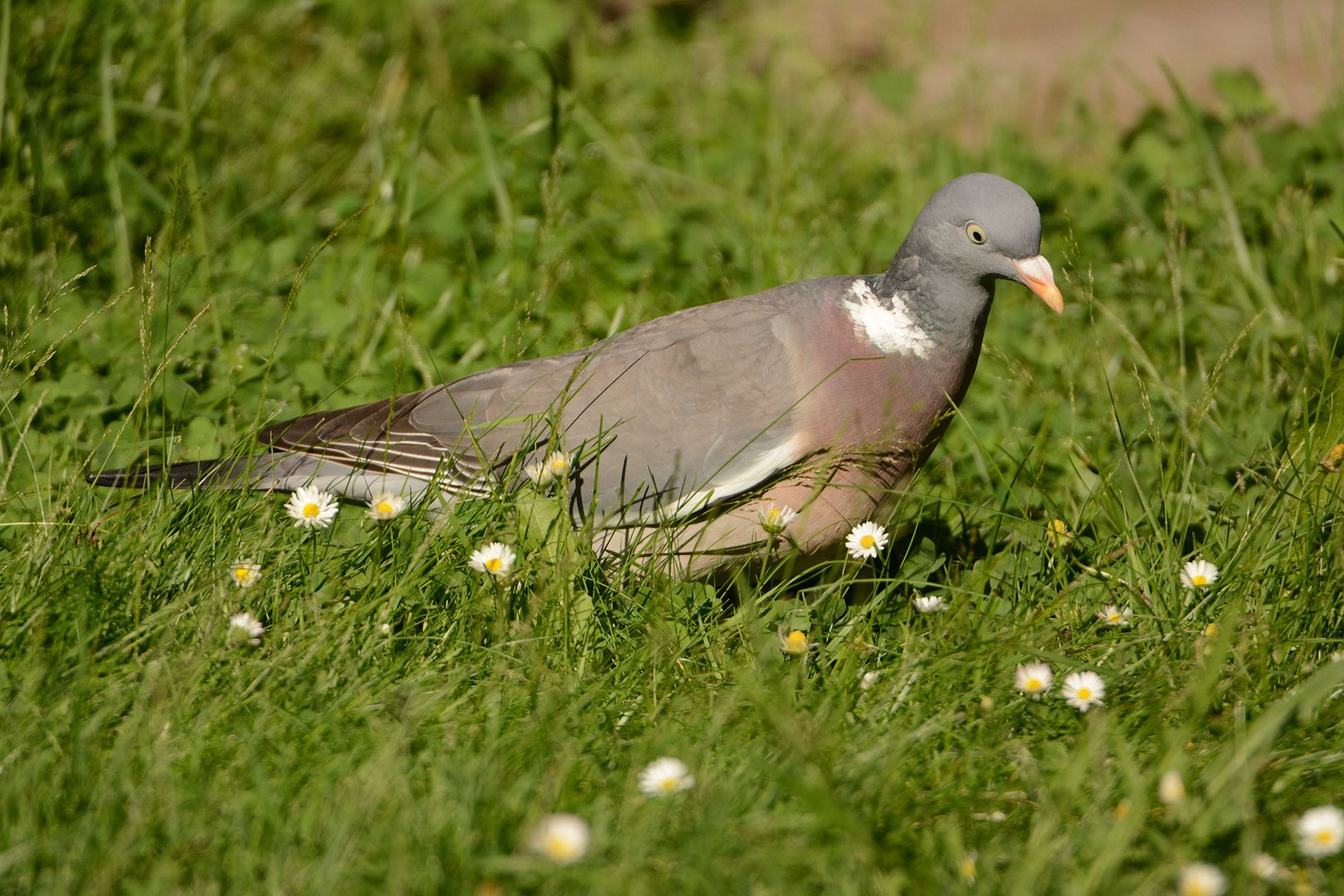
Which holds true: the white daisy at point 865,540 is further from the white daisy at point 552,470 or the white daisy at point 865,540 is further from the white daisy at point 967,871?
the white daisy at point 967,871

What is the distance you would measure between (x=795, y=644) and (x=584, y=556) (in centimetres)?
44

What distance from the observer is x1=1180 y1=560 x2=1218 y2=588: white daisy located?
8.10ft

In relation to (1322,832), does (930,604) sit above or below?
below

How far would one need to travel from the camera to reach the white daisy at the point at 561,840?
66.7 inches

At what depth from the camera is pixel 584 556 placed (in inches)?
98.3

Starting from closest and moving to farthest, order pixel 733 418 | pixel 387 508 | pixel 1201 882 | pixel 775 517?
pixel 1201 882 → pixel 387 508 → pixel 775 517 → pixel 733 418

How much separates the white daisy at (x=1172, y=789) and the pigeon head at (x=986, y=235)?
3.51 ft

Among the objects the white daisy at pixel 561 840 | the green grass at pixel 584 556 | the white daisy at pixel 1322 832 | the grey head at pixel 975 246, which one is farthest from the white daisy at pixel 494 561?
the white daisy at pixel 1322 832

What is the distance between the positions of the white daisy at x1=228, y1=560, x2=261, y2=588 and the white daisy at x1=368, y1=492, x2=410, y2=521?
0.24 meters

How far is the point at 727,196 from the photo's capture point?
4523 millimetres

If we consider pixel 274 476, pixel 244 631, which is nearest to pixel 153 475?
pixel 274 476

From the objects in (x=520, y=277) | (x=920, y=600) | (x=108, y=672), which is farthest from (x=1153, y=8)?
(x=108, y=672)

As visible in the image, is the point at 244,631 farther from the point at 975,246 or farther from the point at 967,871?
the point at 975,246

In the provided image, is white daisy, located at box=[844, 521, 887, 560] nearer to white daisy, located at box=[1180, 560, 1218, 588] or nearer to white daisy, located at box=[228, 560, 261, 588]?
white daisy, located at box=[1180, 560, 1218, 588]
